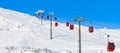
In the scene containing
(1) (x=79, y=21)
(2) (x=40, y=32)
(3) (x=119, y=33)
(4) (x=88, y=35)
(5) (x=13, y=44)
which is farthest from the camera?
(3) (x=119, y=33)

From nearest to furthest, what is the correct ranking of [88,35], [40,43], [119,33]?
[40,43]
[88,35]
[119,33]

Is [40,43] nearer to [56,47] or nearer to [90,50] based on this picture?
[56,47]

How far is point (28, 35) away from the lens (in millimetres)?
63094

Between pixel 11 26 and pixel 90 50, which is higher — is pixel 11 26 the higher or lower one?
the higher one

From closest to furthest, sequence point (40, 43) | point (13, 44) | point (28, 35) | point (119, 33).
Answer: point (13, 44)
point (40, 43)
point (28, 35)
point (119, 33)

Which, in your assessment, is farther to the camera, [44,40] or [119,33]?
[119,33]

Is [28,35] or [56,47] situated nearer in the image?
[56,47]

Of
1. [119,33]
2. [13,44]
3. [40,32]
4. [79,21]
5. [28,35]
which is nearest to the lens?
[79,21]

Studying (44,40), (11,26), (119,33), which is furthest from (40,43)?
(119,33)

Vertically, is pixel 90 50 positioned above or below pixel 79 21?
below

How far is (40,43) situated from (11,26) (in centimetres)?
1899

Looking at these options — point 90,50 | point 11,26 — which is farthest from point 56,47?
point 11,26

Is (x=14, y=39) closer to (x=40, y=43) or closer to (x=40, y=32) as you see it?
(x=40, y=43)

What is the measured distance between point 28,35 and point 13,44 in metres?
10.6
